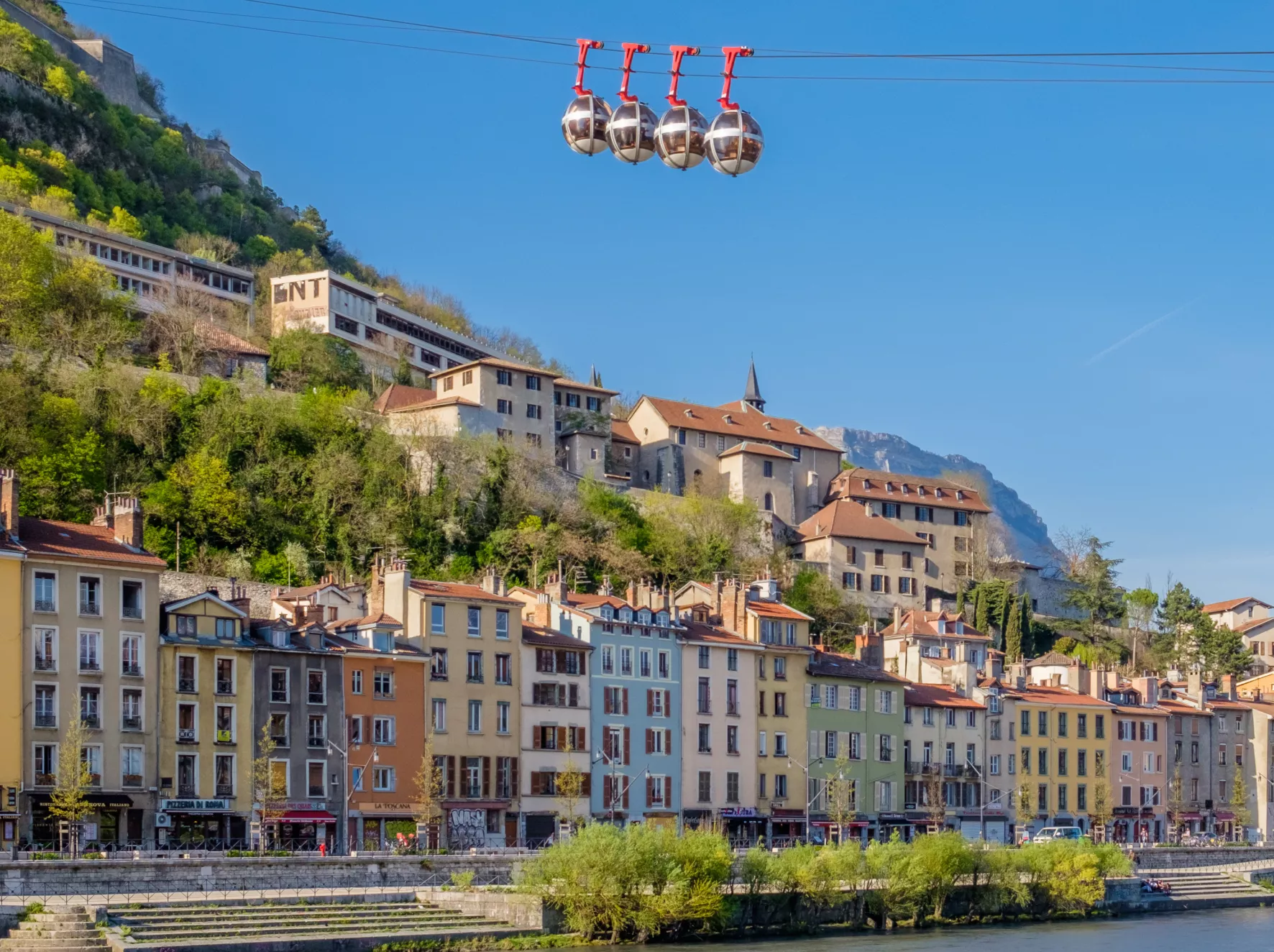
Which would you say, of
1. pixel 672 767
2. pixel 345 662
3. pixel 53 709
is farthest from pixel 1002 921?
pixel 53 709

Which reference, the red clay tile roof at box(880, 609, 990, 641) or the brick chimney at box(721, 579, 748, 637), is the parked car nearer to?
the red clay tile roof at box(880, 609, 990, 641)

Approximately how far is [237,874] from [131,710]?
971cm

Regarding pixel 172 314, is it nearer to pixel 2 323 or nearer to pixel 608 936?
pixel 2 323

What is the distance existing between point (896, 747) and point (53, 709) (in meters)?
36.2

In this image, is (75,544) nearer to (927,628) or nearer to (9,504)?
(9,504)

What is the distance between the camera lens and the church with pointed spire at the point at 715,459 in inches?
4237

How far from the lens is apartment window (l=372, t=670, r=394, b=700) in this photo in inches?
2453

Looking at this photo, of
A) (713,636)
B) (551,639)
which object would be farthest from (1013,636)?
(551,639)

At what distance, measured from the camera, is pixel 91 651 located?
56406 millimetres

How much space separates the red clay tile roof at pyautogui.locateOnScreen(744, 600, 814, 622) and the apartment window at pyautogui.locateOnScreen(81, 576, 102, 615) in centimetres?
2688

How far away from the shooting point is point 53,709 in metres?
55.2

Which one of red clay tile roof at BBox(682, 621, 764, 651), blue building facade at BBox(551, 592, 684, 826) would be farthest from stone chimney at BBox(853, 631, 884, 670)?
blue building facade at BBox(551, 592, 684, 826)

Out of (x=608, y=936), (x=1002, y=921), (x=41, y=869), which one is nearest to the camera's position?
(x=41, y=869)

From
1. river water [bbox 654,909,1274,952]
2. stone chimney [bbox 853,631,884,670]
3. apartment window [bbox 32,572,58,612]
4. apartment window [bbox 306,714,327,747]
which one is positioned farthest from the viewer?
stone chimney [bbox 853,631,884,670]
